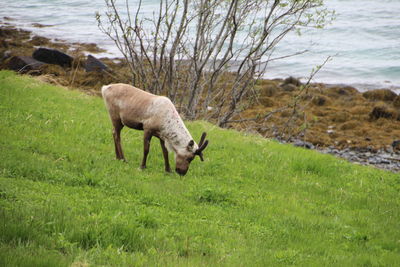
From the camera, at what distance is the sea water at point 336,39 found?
1567 inches

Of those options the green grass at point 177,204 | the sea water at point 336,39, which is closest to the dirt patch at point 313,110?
the sea water at point 336,39

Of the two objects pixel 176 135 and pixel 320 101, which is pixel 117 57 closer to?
pixel 320 101

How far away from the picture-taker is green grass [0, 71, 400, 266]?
6.61 metres

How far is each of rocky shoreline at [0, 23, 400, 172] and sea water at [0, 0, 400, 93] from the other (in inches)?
192

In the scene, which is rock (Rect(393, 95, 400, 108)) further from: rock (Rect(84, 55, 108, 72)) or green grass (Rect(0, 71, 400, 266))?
rock (Rect(84, 55, 108, 72))

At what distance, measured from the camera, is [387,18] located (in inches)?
2188

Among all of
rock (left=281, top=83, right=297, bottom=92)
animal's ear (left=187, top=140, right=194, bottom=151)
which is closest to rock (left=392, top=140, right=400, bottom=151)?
rock (left=281, top=83, right=297, bottom=92)

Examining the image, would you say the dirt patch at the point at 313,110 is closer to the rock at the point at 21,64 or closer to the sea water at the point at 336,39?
the rock at the point at 21,64

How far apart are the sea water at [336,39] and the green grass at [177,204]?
82.0 ft

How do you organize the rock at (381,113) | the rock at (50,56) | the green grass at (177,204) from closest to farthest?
the green grass at (177,204)
the rock at (381,113)
the rock at (50,56)

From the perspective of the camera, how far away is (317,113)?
1185 inches

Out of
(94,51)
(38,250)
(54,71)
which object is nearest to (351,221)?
(38,250)

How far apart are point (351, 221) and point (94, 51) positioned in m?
38.9

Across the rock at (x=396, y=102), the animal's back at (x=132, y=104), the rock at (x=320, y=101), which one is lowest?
the rock at (x=320, y=101)
